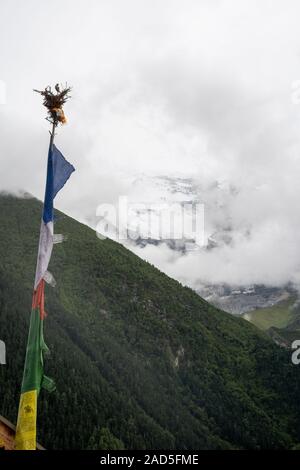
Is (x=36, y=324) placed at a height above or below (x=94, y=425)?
above

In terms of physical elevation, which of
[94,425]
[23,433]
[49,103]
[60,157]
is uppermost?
[49,103]

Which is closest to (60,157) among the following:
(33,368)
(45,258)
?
(45,258)

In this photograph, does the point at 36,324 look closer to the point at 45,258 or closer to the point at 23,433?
the point at 45,258

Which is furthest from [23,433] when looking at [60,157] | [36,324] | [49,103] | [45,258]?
[49,103]

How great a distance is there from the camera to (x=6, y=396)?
180 m

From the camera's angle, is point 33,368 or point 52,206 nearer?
point 33,368

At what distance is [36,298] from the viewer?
1538cm

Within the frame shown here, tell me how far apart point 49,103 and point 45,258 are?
432 cm

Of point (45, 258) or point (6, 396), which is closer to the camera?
point (45, 258)
